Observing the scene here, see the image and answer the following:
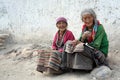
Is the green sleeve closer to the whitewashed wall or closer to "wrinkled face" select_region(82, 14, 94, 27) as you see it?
"wrinkled face" select_region(82, 14, 94, 27)

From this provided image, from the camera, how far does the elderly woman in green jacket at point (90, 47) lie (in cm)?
490

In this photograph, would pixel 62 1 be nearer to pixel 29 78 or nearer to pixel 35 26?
pixel 35 26

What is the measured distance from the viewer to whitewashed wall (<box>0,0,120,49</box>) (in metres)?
6.07

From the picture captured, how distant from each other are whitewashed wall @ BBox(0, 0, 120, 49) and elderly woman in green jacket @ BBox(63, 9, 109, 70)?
3.23ft

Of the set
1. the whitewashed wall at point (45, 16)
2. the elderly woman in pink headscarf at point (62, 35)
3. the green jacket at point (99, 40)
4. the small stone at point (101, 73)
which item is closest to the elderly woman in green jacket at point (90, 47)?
the green jacket at point (99, 40)

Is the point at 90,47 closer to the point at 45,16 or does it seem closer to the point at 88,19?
Result: the point at 88,19

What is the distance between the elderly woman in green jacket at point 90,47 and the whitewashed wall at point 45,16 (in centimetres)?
98

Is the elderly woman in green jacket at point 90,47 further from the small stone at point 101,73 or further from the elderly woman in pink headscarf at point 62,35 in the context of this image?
the elderly woman in pink headscarf at point 62,35

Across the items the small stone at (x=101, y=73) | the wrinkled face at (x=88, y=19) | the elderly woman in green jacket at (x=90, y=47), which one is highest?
the wrinkled face at (x=88, y=19)

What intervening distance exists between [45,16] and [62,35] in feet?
5.34

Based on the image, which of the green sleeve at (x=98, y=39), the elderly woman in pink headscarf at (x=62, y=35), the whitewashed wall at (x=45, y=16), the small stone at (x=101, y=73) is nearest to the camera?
the small stone at (x=101, y=73)

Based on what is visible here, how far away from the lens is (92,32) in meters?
5.09

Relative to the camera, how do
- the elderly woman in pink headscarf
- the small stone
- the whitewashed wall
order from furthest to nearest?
1. the whitewashed wall
2. the elderly woman in pink headscarf
3. the small stone

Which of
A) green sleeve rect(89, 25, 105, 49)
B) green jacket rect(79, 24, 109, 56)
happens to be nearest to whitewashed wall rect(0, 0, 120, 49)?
green jacket rect(79, 24, 109, 56)
